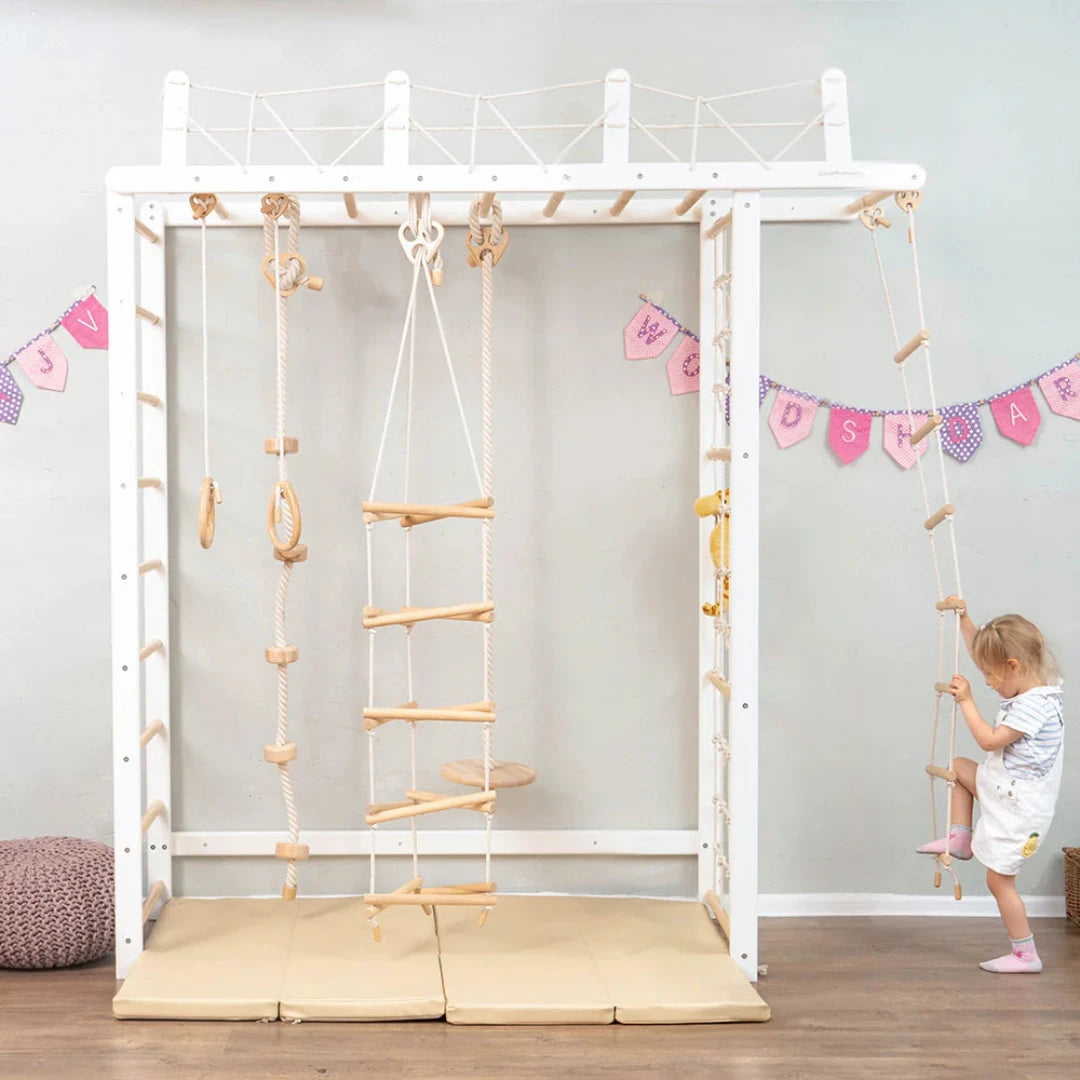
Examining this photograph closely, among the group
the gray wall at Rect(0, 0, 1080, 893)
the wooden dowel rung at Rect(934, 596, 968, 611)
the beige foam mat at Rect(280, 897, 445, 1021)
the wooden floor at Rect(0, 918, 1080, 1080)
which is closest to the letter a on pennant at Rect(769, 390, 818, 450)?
the gray wall at Rect(0, 0, 1080, 893)

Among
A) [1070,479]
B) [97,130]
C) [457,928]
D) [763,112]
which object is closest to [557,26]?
[763,112]

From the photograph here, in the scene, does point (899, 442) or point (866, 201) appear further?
point (899, 442)

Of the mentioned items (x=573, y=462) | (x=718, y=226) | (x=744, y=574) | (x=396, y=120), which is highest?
(x=396, y=120)

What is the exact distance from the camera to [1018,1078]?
248cm

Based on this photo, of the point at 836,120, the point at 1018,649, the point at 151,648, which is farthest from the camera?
the point at 151,648

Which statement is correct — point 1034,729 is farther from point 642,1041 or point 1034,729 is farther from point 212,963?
point 212,963

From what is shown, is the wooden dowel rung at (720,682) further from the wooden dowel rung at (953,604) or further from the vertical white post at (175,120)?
the vertical white post at (175,120)

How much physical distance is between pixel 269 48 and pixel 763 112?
4.51ft

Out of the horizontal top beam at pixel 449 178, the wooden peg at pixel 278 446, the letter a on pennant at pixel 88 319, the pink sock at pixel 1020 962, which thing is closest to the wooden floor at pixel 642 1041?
the pink sock at pixel 1020 962

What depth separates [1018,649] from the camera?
3037 mm

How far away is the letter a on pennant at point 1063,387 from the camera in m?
3.48

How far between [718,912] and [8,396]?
237 cm

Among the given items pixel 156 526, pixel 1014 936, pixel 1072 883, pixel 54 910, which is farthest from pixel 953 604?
pixel 54 910

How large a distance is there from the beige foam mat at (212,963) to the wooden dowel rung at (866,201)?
235 centimetres
